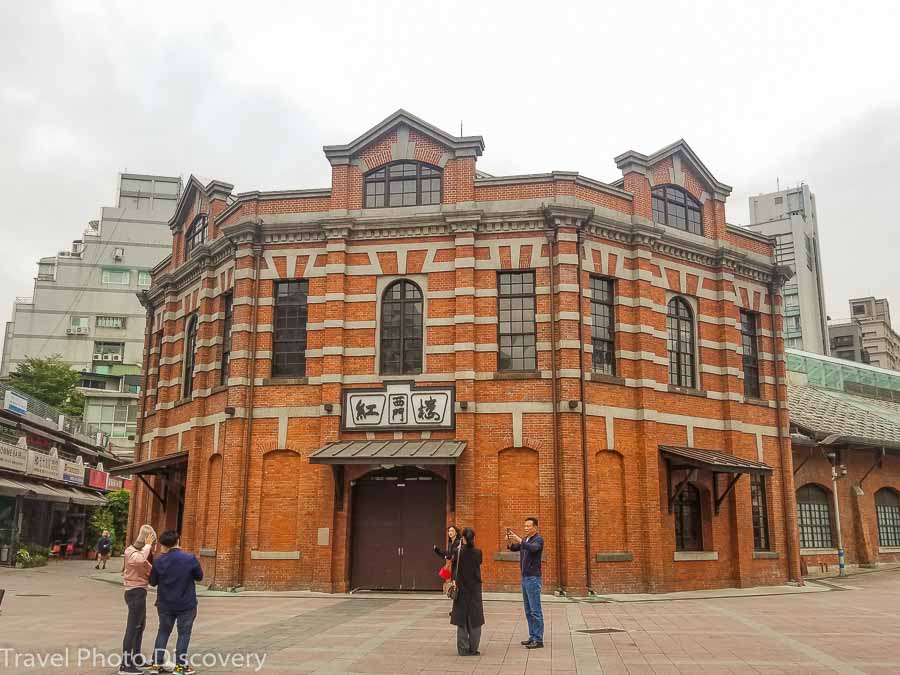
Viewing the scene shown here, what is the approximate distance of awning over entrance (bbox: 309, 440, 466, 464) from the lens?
755 inches

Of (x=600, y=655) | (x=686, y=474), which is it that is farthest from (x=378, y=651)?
(x=686, y=474)

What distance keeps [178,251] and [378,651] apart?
65.9 feet

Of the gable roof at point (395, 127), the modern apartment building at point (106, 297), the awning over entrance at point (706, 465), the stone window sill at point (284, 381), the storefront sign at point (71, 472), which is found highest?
the modern apartment building at point (106, 297)

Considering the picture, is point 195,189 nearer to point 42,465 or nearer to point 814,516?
point 42,465

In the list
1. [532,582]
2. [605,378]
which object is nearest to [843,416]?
[605,378]

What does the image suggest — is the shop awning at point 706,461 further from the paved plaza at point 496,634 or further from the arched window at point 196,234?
the arched window at point 196,234

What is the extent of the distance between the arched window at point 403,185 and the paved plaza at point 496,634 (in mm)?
10590

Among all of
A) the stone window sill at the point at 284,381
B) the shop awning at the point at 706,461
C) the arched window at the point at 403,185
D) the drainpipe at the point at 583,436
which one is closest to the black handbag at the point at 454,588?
the drainpipe at the point at 583,436

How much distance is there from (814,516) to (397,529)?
16749 millimetres

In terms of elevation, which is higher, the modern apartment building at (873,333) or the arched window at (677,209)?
the modern apartment building at (873,333)

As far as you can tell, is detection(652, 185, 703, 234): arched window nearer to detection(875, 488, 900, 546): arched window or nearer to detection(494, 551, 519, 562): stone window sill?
detection(494, 551, 519, 562): stone window sill

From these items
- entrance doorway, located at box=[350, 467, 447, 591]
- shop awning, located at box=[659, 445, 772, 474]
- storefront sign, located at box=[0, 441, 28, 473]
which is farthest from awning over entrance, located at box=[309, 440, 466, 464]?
storefront sign, located at box=[0, 441, 28, 473]

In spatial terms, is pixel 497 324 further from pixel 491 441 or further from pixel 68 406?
pixel 68 406

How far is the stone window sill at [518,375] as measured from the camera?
21.0 m
